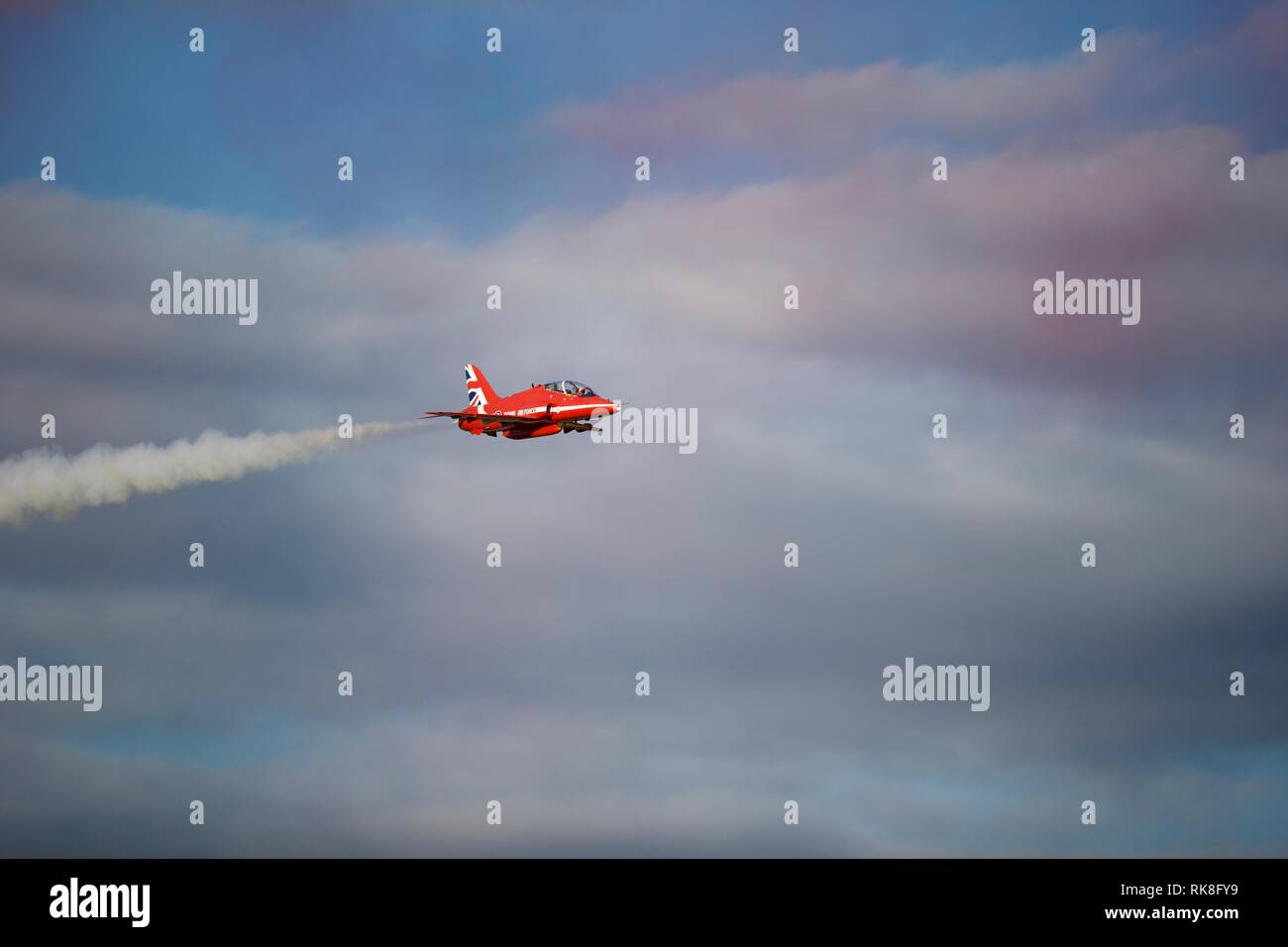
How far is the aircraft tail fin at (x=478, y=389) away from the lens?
138 metres

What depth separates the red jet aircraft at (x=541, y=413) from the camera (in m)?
130

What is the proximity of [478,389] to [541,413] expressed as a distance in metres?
11.4

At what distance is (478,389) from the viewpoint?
140m

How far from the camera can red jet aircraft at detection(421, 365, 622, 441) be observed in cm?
13000

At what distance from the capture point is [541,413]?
130125 mm

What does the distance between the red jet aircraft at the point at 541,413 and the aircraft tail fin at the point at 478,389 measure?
15.1 ft

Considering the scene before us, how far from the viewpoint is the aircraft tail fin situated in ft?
454

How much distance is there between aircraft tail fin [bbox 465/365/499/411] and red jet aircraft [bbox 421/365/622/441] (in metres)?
4.61
